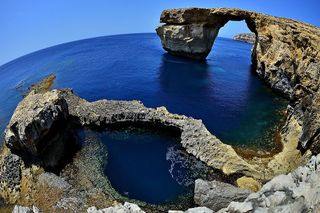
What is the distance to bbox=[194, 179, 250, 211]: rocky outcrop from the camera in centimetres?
2716

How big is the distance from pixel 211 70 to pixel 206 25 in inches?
501

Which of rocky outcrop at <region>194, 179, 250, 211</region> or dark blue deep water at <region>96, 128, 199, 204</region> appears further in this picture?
dark blue deep water at <region>96, 128, 199, 204</region>

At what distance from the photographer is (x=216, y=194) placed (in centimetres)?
2770

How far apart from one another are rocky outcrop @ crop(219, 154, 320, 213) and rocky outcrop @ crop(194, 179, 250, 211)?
26.7ft

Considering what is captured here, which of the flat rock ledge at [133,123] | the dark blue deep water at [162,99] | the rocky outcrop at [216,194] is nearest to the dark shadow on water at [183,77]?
the dark blue deep water at [162,99]

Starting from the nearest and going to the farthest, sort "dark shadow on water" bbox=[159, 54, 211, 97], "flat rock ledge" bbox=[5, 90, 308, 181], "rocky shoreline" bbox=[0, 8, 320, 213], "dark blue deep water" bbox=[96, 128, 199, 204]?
"rocky shoreline" bbox=[0, 8, 320, 213] → "dark blue deep water" bbox=[96, 128, 199, 204] → "flat rock ledge" bbox=[5, 90, 308, 181] → "dark shadow on water" bbox=[159, 54, 211, 97]

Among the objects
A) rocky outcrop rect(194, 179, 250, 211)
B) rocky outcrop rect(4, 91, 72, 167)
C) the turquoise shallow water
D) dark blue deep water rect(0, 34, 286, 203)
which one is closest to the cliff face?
dark blue deep water rect(0, 34, 286, 203)

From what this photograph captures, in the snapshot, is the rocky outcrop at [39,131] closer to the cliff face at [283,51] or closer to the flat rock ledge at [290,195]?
the flat rock ledge at [290,195]

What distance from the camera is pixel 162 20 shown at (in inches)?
3450

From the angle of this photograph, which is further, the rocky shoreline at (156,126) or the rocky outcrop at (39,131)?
the rocky outcrop at (39,131)

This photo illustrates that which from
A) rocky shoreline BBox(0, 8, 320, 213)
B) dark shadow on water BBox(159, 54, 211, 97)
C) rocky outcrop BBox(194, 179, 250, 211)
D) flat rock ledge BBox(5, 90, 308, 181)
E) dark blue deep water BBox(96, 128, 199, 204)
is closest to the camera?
rocky shoreline BBox(0, 8, 320, 213)

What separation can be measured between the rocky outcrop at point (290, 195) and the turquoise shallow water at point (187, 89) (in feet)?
69.4

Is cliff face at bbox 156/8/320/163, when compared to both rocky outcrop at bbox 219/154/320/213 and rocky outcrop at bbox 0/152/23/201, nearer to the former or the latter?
rocky outcrop at bbox 219/154/320/213

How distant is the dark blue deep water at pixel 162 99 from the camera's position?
35.1 m
